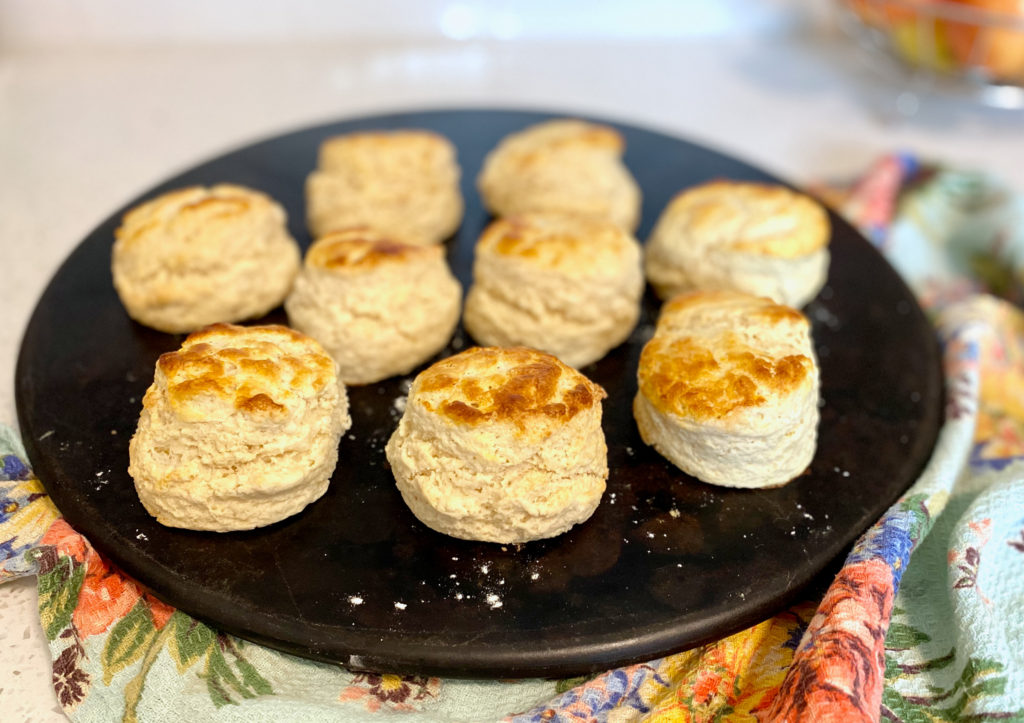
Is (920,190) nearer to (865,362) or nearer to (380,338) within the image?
(865,362)

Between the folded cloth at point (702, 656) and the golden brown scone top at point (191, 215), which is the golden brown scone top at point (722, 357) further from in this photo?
the golden brown scone top at point (191, 215)

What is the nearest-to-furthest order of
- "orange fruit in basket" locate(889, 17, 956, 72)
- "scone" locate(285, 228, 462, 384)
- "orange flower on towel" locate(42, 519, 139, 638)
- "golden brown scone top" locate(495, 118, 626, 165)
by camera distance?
1. "orange flower on towel" locate(42, 519, 139, 638)
2. "scone" locate(285, 228, 462, 384)
3. "golden brown scone top" locate(495, 118, 626, 165)
4. "orange fruit in basket" locate(889, 17, 956, 72)

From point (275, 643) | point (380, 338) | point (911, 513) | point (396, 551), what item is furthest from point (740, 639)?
point (380, 338)

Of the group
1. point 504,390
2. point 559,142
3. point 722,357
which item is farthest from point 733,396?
point 559,142

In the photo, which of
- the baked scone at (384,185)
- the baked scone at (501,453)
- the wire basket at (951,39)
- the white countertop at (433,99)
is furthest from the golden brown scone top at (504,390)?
the wire basket at (951,39)

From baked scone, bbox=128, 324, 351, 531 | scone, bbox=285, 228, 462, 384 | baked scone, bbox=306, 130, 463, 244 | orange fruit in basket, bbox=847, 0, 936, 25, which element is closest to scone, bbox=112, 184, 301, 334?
scone, bbox=285, 228, 462, 384

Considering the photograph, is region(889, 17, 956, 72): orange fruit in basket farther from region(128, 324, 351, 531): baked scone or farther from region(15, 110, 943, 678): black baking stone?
region(128, 324, 351, 531): baked scone
